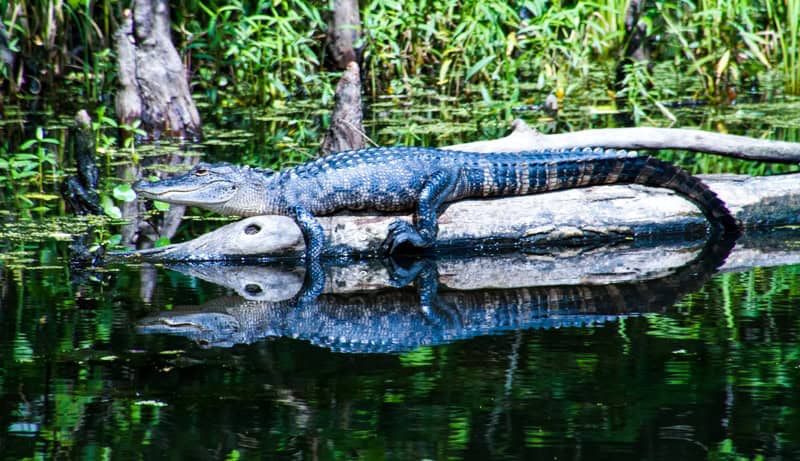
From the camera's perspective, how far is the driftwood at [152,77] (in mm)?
10508

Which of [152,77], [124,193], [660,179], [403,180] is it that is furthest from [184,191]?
[152,77]

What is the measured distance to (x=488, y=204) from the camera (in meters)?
6.88

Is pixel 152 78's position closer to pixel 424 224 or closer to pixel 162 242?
pixel 162 242

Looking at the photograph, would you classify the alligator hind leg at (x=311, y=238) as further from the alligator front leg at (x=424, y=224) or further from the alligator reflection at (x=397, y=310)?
the alligator front leg at (x=424, y=224)

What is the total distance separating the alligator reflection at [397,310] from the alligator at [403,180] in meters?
0.67

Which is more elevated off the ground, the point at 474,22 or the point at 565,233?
the point at 474,22

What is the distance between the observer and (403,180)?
22.3 ft

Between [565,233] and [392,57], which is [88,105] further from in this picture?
[565,233]

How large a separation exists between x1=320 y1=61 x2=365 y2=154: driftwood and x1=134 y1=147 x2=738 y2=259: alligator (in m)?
1.83

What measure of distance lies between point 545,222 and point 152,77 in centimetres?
513

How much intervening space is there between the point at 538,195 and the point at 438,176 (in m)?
0.66

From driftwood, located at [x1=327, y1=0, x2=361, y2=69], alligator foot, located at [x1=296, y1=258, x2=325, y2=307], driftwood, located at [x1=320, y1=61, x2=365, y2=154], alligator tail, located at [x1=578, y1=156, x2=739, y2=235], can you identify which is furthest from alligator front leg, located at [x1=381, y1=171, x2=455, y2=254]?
driftwood, located at [x1=327, y1=0, x2=361, y2=69]

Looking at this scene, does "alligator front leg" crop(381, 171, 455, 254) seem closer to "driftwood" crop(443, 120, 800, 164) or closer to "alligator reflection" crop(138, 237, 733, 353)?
"alligator reflection" crop(138, 237, 733, 353)

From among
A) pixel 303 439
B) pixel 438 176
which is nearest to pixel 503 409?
pixel 303 439
